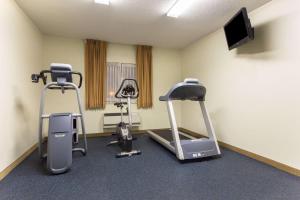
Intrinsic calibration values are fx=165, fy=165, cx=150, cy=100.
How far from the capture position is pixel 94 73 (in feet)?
14.2

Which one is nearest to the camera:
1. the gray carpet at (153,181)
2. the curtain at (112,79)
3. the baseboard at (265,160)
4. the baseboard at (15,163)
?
the gray carpet at (153,181)

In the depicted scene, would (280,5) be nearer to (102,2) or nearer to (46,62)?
(102,2)

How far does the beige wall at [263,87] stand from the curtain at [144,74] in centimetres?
178

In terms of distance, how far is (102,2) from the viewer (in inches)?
103

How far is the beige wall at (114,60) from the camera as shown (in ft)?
13.6

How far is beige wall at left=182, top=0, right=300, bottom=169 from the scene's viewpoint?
90.2 inches

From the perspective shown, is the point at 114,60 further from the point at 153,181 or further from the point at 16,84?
the point at 153,181

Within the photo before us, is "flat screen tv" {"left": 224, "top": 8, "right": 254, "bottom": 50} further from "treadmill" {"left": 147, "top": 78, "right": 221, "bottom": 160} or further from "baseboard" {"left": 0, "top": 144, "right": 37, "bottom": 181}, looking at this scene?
"baseboard" {"left": 0, "top": 144, "right": 37, "bottom": 181}

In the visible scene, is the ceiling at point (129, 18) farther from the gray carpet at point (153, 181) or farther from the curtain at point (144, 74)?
the gray carpet at point (153, 181)

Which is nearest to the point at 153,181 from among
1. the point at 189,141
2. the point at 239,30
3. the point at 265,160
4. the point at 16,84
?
the point at 189,141

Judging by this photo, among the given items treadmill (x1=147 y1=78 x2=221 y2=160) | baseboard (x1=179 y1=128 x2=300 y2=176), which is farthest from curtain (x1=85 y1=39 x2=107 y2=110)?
baseboard (x1=179 y1=128 x2=300 y2=176)

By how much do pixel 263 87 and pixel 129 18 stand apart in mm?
2675

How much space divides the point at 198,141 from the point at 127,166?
1263 millimetres

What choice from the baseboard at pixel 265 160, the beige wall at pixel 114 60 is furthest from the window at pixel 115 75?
the baseboard at pixel 265 160
